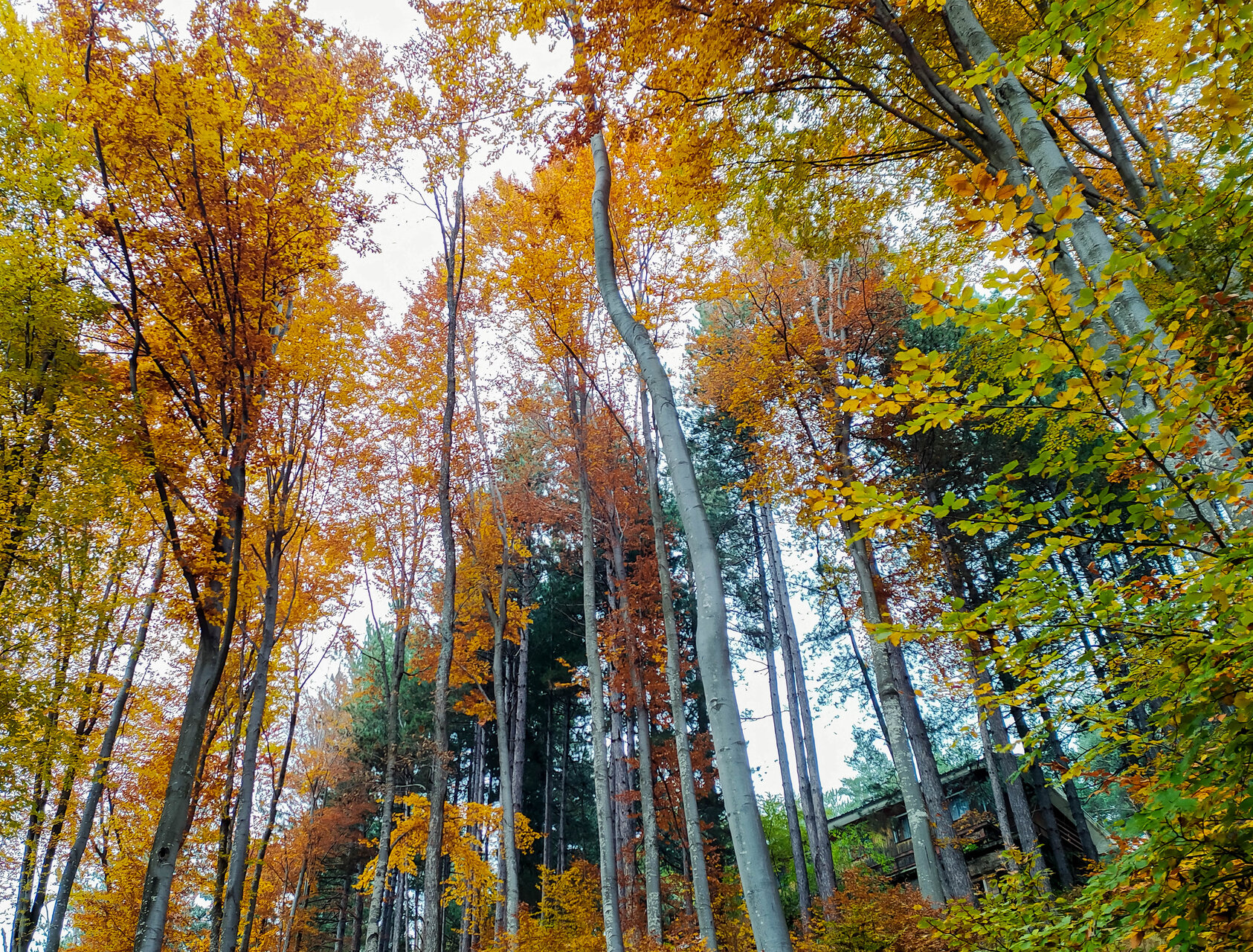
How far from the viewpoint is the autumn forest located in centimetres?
245

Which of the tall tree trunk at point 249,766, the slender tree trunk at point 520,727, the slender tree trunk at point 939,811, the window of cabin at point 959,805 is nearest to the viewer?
the tall tree trunk at point 249,766

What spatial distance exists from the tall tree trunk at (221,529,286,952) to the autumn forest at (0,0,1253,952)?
0.24 feet

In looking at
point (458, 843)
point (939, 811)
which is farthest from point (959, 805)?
point (458, 843)

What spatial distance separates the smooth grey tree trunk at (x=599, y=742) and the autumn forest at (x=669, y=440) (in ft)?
0.36

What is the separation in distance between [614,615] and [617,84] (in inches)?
391

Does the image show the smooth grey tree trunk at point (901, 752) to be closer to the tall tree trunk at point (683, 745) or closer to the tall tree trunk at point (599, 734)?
the tall tree trunk at point (683, 745)

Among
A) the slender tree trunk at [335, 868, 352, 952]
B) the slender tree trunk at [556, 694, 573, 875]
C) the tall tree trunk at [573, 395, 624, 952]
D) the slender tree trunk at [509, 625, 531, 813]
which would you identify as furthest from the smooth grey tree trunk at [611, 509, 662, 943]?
the slender tree trunk at [335, 868, 352, 952]

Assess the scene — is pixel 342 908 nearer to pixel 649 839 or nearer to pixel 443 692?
pixel 649 839

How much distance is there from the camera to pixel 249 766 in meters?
7.57

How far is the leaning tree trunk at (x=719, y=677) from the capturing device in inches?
101

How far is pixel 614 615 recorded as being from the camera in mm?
12742

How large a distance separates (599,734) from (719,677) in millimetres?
6943

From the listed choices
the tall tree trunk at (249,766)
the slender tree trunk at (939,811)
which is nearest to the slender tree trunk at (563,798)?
the tall tree trunk at (249,766)

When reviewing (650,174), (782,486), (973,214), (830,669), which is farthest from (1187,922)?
(830,669)
